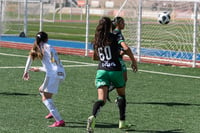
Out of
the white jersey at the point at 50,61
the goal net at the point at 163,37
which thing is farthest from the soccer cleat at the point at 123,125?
the goal net at the point at 163,37

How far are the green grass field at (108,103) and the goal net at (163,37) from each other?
197 centimetres

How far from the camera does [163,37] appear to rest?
2383cm

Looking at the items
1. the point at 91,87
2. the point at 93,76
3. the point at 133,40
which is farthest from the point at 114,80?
the point at 133,40

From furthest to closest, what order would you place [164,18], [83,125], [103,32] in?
[164,18], [83,125], [103,32]

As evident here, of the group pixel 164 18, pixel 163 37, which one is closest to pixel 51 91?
pixel 163 37

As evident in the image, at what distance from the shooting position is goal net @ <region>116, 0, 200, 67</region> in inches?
858

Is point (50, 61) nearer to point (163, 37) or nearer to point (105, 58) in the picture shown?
point (105, 58)

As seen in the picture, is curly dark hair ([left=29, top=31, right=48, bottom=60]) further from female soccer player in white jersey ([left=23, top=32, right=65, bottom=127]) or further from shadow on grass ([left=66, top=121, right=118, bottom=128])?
shadow on grass ([left=66, top=121, right=118, bottom=128])

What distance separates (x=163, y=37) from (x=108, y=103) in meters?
10.9

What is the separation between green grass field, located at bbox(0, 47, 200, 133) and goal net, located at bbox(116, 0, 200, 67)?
197 centimetres

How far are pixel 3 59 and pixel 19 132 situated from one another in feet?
38.2

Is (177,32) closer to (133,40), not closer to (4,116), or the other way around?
(133,40)

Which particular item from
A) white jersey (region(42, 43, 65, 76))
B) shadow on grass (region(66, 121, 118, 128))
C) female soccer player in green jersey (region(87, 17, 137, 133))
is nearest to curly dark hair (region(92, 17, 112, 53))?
female soccer player in green jersey (region(87, 17, 137, 133))

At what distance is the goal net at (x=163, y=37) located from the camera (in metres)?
21.8
